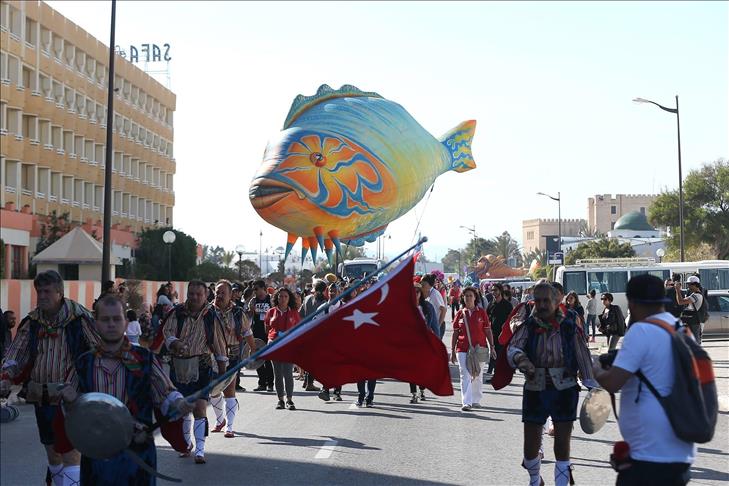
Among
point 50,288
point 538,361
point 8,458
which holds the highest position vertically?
point 50,288

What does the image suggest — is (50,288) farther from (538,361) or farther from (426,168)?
(426,168)

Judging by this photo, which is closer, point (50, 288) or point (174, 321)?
point (50, 288)

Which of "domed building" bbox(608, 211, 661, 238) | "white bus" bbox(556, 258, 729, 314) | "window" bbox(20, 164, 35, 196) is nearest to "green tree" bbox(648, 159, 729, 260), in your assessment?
"white bus" bbox(556, 258, 729, 314)

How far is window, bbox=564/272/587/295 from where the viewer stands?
155 feet

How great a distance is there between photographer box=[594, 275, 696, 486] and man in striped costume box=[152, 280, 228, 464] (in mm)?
6145

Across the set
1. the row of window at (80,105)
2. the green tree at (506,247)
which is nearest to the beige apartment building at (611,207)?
the green tree at (506,247)

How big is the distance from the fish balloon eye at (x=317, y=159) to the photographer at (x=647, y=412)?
28759mm

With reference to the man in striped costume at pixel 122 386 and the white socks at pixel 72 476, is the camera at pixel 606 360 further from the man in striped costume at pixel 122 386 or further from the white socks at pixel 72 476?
the white socks at pixel 72 476

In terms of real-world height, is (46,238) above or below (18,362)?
above

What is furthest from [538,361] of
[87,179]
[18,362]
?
[87,179]

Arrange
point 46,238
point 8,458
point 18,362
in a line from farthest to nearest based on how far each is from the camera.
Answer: point 46,238 → point 8,458 → point 18,362

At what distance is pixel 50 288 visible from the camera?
8070 mm

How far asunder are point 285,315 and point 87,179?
4769 centimetres

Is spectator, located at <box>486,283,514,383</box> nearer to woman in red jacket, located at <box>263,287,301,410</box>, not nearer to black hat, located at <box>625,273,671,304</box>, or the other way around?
woman in red jacket, located at <box>263,287,301,410</box>
